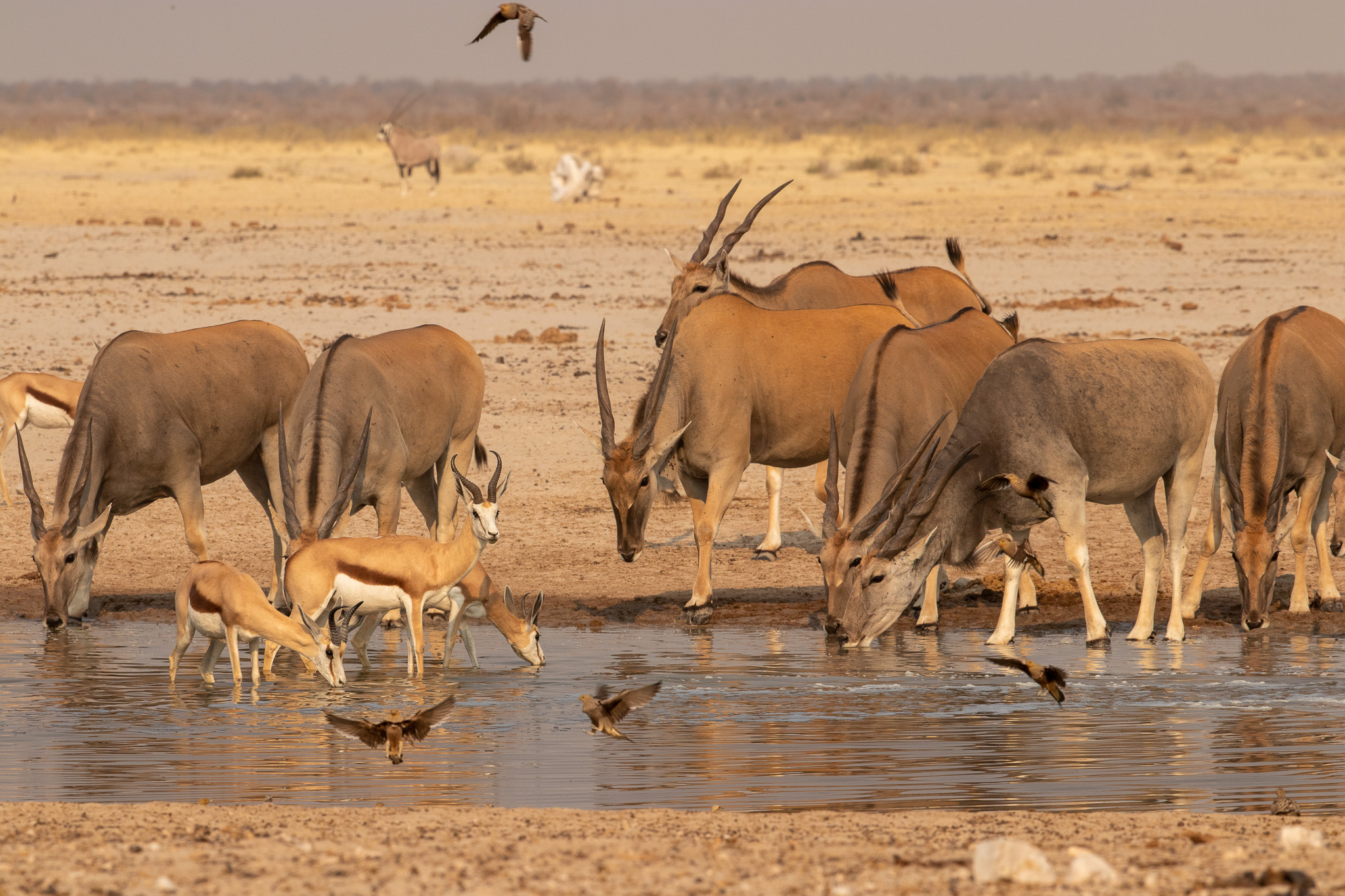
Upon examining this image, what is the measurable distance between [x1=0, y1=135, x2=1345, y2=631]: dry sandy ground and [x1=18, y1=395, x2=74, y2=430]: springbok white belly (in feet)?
1.77

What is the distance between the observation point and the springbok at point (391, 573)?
9508 mm

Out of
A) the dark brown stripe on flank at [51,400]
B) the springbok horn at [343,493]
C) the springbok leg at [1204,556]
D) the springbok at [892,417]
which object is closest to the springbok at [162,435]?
the springbok horn at [343,493]

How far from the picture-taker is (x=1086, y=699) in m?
8.76

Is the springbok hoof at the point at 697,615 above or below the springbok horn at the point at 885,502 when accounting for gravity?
below

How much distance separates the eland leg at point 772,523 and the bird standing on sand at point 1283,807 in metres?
6.40

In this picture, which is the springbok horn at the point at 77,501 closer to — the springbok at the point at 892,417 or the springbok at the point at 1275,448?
the springbok at the point at 892,417

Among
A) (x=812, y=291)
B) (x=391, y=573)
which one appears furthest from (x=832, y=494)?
(x=812, y=291)

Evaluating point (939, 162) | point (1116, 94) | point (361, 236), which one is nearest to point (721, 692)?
point (361, 236)

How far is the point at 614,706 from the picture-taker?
7582 millimetres

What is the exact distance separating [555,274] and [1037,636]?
14.8 metres

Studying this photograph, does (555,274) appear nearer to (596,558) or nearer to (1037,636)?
(596,558)

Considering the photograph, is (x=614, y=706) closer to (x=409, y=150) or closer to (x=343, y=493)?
(x=343, y=493)

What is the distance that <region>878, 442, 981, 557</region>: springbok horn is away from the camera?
920 centimetres

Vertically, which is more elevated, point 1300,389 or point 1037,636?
point 1300,389
